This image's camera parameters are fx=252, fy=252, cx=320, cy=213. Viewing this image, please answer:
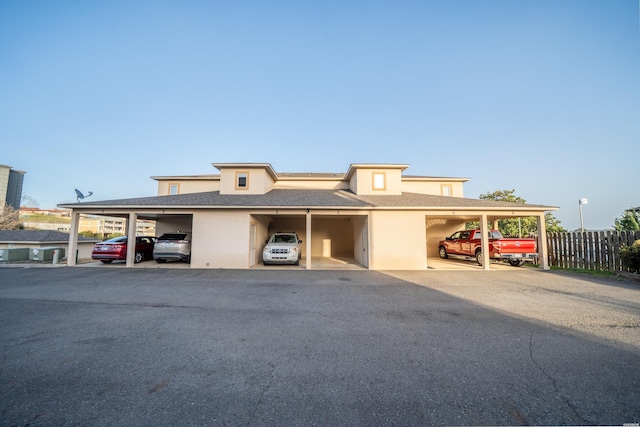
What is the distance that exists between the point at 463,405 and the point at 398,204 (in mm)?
10694

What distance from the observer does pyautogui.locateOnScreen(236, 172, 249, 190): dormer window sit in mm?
14789

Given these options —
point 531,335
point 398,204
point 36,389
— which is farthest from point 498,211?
point 36,389

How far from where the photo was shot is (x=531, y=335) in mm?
4172

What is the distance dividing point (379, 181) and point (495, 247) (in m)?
6.80

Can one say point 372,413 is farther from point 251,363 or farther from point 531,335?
point 531,335

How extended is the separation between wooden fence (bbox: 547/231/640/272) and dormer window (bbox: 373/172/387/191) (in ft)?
29.1

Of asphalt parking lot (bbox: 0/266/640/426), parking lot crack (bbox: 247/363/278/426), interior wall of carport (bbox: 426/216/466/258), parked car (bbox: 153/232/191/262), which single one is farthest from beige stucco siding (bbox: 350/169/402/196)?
parking lot crack (bbox: 247/363/278/426)

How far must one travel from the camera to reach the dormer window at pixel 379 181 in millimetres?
14922

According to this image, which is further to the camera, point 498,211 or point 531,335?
point 498,211

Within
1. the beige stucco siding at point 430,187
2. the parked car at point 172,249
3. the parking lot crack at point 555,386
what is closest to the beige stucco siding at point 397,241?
the beige stucco siding at point 430,187

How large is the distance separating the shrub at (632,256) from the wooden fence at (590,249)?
55cm

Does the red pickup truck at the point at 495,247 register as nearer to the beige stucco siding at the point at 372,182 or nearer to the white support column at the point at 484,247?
the white support column at the point at 484,247

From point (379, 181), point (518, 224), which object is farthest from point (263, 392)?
point (518, 224)

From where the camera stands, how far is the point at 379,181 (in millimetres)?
14953
